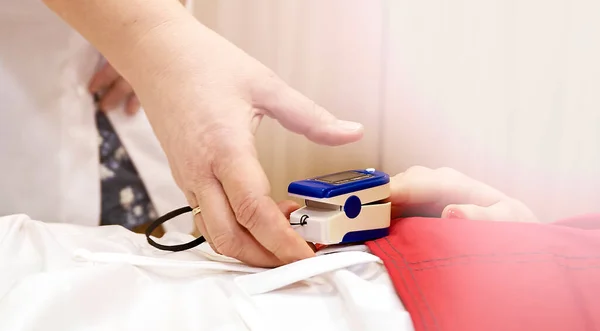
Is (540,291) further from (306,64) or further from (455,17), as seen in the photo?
(306,64)

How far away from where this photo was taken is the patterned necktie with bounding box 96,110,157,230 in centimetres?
75

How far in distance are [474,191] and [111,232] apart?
42 cm

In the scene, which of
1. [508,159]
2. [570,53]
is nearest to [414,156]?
[508,159]

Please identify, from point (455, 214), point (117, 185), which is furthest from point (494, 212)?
point (117, 185)

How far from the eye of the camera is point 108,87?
0.77 m

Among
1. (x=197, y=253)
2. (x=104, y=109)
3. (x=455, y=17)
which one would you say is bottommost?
(x=197, y=253)

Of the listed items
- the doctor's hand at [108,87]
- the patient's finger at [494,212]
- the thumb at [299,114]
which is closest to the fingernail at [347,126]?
the thumb at [299,114]

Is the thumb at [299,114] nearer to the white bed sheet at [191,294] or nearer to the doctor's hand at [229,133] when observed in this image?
the doctor's hand at [229,133]

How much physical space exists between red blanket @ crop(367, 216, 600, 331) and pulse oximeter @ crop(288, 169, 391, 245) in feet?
0.17

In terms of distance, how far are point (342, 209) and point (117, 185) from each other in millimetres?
394

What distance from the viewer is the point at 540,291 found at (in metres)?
0.37

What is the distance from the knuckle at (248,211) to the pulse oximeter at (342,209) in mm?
39

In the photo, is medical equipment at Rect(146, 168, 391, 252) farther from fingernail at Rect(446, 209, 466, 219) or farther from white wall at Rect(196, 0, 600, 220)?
white wall at Rect(196, 0, 600, 220)

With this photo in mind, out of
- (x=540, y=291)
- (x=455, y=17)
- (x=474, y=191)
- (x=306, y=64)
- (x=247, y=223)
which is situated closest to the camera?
(x=540, y=291)
